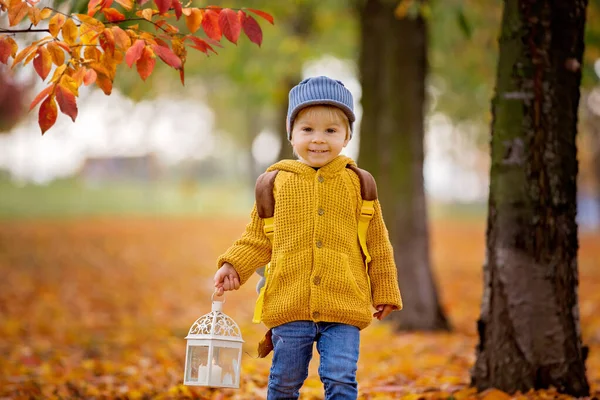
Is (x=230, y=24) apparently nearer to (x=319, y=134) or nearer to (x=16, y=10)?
(x=319, y=134)

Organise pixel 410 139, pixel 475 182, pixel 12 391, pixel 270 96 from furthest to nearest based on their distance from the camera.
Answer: pixel 475 182 < pixel 270 96 < pixel 410 139 < pixel 12 391

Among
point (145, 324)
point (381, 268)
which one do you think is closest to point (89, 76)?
point (381, 268)

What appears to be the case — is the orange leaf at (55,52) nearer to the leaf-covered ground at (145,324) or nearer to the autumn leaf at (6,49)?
the autumn leaf at (6,49)

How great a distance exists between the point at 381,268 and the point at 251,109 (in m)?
19.9

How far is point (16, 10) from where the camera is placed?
119 inches

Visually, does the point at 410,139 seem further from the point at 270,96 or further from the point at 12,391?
the point at 270,96

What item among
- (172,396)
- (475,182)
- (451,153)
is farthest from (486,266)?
(475,182)

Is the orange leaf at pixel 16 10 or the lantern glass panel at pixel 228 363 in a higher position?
the orange leaf at pixel 16 10

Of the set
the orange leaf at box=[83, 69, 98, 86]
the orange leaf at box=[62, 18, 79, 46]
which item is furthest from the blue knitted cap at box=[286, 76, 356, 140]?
the orange leaf at box=[62, 18, 79, 46]

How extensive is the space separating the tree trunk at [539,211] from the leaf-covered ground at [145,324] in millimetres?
230

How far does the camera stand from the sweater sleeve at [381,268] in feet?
10.4

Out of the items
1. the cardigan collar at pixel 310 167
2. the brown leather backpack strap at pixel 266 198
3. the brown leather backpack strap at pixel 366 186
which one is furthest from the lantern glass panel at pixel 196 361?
the brown leather backpack strap at pixel 366 186

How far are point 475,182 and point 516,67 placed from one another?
58.2 metres

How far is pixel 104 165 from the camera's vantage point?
50500 mm
